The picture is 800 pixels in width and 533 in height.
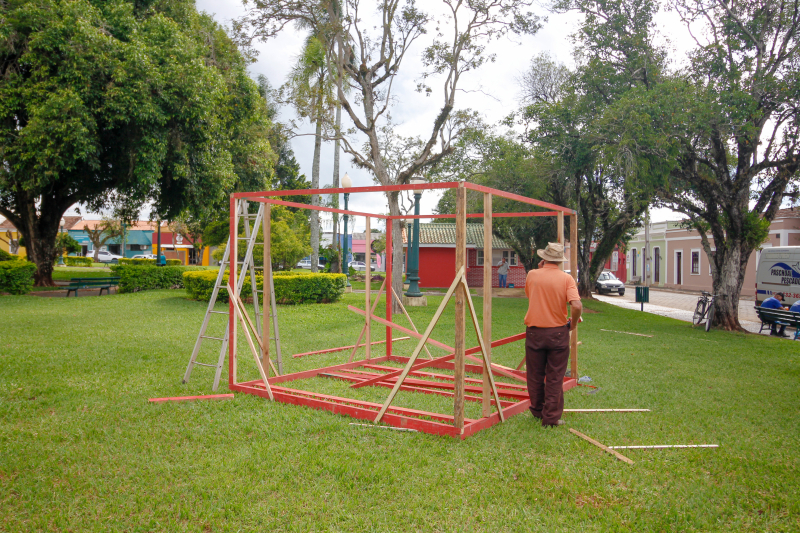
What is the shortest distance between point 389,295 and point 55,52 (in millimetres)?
11957

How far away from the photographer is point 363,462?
4398 mm

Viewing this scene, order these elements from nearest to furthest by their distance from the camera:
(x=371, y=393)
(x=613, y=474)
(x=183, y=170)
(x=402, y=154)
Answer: (x=613, y=474) < (x=371, y=393) < (x=183, y=170) < (x=402, y=154)

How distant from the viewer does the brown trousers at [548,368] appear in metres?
5.41

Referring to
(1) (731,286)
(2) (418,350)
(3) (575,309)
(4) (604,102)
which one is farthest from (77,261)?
(3) (575,309)

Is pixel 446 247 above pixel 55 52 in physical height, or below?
below

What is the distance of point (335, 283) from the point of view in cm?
1825

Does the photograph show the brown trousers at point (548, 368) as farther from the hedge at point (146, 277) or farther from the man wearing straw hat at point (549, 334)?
the hedge at point (146, 277)

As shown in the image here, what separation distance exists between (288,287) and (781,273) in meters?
15.3

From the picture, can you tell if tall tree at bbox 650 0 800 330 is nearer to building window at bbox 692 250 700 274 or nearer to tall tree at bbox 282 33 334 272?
tall tree at bbox 282 33 334 272

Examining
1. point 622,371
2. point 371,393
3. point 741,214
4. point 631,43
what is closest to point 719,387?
point 622,371

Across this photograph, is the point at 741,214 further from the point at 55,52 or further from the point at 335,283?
the point at 55,52

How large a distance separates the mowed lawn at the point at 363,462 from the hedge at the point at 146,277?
12299mm

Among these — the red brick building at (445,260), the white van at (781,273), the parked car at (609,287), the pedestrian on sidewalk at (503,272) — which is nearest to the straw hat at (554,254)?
the white van at (781,273)

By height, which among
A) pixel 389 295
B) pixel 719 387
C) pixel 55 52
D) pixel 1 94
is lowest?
pixel 719 387
